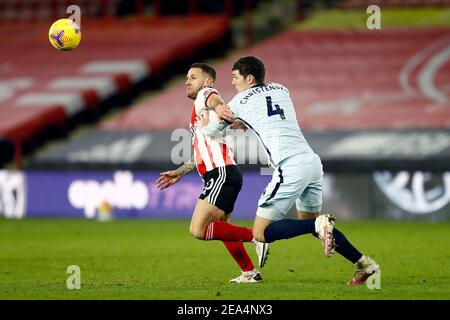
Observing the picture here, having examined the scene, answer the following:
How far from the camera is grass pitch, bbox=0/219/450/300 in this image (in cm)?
908

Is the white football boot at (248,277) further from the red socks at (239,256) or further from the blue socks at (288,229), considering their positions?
the blue socks at (288,229)

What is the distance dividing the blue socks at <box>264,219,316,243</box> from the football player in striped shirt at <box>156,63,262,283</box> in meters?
0.56

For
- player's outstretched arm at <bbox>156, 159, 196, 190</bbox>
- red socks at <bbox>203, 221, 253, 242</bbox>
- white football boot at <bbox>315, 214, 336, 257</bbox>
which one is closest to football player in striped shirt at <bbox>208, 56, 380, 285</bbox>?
white football boot at <bbox>315, 214, 336, 257</bbox>

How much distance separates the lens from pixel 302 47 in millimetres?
26562

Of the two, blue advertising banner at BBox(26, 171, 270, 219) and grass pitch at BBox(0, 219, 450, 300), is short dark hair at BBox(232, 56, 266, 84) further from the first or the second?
blue advertising banner at BBox(26, 171, 270, 219)

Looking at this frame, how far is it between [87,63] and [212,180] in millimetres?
18148

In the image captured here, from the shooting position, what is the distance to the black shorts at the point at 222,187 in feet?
32.9

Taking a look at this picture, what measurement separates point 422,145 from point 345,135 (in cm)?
171

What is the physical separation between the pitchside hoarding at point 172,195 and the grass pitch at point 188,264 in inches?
23.2

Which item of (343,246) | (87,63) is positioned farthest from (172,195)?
(343,246)

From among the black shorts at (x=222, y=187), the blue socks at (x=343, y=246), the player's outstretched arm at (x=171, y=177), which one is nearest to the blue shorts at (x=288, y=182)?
the blue socks at (x=343, y=246)

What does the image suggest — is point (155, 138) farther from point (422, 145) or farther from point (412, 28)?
point (412, 28)
